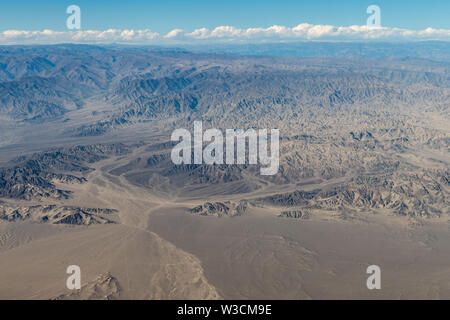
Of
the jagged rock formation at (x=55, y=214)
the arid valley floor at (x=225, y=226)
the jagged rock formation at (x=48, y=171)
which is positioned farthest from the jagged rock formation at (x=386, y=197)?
the jagged rock formation at (x=48, y=171)

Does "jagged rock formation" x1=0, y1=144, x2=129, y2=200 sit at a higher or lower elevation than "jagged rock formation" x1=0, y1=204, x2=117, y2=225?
higher

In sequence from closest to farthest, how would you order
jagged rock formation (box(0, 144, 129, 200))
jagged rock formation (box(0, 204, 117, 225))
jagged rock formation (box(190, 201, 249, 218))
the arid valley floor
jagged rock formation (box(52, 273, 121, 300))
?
1. jagged rock formation (box(52, 273, 121, 300))
2. the arid valley floor
3. jagged rock formation (box(0, 204, 117, 225))
4. jagged rock formation (box(190, 201, 249, 218))
5. jagged rock formation (box(0, 144, 129, 200))

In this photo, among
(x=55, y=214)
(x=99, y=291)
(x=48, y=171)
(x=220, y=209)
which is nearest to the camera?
(x=99, y=291)

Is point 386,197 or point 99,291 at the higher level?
point 386,197

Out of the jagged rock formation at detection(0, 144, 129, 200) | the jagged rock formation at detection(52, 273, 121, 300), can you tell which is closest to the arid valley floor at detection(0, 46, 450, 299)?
the jagged rock formation at detection(52, 273, 121, 300)

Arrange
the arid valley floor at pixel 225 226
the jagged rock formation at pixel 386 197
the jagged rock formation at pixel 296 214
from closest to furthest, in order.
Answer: the arid valley floor at pixel 225 226 → the jagged rock formation at pixel 296 214 → the jagged rock formation at pixel 386 197

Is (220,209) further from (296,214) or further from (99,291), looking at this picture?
(99,291)

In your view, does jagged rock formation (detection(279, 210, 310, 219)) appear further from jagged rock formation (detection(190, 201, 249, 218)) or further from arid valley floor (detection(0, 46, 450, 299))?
jagged rock formation (detection(190, 201, 249, 218))

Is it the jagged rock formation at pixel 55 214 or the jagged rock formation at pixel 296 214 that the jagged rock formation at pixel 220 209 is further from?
the jagged rock formation at pixel 55 214

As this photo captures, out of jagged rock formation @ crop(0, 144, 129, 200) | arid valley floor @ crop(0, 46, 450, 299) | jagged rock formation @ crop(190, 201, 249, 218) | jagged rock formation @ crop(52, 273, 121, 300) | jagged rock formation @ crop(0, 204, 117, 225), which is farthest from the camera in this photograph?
jagged rock formation @ crop(0, 144, 129, 200)

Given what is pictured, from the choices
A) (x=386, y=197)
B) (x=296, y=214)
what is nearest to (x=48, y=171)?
(x=296, y=214)
